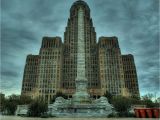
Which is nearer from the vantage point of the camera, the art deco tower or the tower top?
the art deco tower

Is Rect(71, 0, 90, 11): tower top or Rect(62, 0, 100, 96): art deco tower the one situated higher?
Rect(71, 0, 90, 11): tower top

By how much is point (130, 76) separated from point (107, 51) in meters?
27.4

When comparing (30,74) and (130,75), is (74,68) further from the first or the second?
(130,75)

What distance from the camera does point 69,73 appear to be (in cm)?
14625

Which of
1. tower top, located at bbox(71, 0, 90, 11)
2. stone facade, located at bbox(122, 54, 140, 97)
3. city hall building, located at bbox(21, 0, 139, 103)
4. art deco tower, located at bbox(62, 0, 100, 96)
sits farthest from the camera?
tower top, located at bbox(71, 0, 90, 11)

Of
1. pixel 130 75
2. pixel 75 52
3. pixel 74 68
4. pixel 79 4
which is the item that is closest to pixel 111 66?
pixel 130 75

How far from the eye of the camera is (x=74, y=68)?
485 feet

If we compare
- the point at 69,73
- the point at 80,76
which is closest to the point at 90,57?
the point at 69,73

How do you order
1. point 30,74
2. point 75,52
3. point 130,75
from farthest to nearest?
point 75,52 → point 30,74 → point 130,75

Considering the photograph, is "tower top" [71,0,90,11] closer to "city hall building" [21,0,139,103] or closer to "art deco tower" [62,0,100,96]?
"art deco tower" [62,0,100,96]

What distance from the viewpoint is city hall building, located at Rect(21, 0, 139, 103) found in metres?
132

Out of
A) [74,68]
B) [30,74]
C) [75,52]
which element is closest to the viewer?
[74,68]

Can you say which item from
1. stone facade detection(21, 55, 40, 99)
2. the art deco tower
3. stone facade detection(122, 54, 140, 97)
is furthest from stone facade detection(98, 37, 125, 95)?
stone facade detection(21, 55, 40, 99)

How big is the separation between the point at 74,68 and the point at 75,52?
1327 cm
